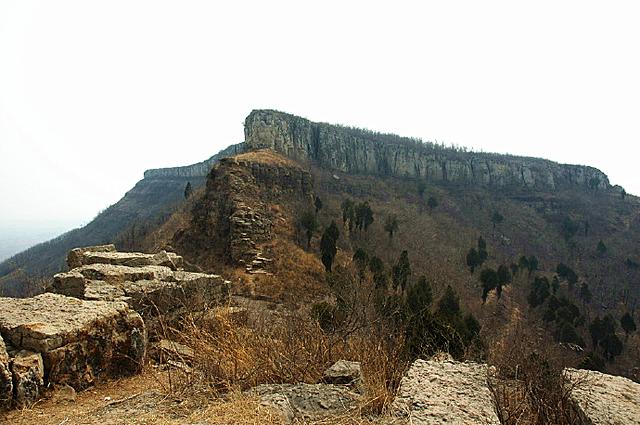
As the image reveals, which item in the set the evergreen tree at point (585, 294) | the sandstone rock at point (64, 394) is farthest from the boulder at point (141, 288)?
the evergreen tree at point (585, 294)

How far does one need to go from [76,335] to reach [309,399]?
3015 millimetres

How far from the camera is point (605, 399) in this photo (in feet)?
11.3

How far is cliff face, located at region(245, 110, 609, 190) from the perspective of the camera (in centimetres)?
7750

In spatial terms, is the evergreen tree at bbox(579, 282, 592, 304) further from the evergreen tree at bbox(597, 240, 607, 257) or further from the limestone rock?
the limestone rock

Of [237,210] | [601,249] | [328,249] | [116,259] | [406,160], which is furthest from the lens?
[406,160]

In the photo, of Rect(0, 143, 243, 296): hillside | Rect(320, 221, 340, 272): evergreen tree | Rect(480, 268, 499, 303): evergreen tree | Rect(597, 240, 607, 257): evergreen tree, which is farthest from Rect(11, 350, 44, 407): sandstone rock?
Rect(0, 143, 243, 296): hillside

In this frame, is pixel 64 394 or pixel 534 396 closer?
pixel 534 396

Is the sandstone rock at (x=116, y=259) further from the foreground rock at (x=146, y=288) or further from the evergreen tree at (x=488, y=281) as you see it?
the evergreen tree at (x=488, y=281)

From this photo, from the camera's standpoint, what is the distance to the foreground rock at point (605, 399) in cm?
311

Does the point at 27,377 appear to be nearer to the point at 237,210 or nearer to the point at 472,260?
the point at 237,210

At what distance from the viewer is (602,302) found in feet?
158

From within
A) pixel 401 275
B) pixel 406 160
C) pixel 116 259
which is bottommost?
pixel 401 275

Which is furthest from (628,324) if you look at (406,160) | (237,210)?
(406,160)

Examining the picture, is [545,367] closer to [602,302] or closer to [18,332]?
[18,332]
